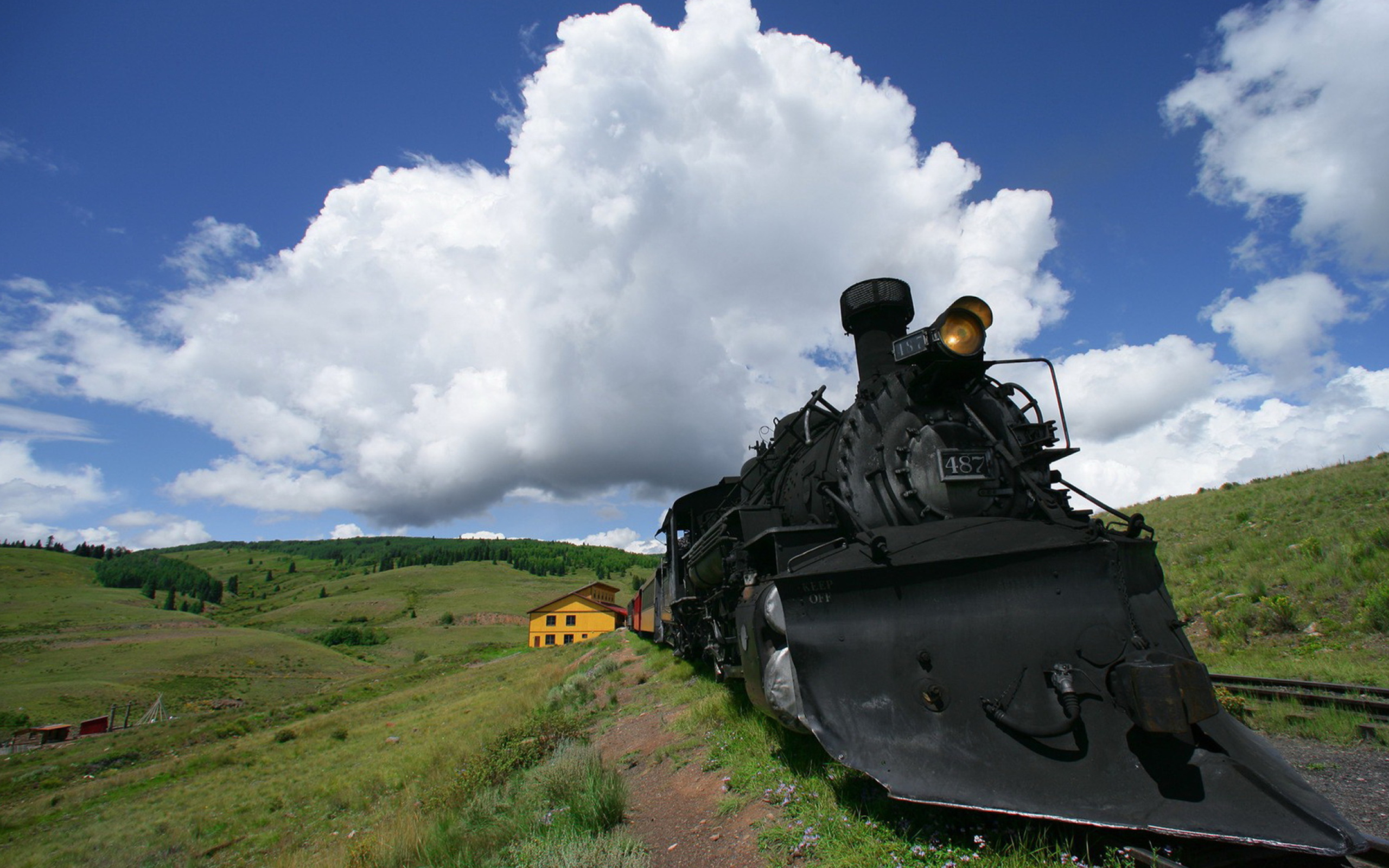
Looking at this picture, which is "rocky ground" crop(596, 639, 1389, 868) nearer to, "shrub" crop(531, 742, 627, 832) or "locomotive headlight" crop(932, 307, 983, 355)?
"shrub" crop(531, 742, 627, 832)

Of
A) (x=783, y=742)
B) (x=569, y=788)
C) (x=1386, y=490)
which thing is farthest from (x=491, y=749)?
(x=1386, y=490)

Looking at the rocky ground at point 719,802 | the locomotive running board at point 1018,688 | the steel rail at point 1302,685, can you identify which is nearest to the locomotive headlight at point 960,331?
the locomotive running board at point 1018,688

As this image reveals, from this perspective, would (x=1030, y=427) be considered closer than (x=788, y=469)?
Yes

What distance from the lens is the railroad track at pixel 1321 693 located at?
229 inches

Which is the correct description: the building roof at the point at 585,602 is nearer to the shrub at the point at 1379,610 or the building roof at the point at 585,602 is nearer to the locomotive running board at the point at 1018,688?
the shrub at the point at 1379,610

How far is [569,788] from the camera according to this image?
18.8 ft

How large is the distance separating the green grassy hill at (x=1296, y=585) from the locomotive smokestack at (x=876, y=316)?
692 centimetres

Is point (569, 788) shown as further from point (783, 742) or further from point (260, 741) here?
point (260, 741)

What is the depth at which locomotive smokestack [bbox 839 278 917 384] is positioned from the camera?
22.0 feet

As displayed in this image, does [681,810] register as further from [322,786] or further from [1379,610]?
[322,786]

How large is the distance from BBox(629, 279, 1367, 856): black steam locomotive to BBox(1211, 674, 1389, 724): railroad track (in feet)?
11.8

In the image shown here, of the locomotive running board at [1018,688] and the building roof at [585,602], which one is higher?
the locomotive running board at [1018,688]

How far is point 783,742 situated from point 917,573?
8.90 ft

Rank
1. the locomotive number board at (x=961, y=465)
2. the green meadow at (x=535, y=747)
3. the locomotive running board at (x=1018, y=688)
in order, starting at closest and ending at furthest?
the locomotive running board at (x=1018, y=688) < the green meadow at (x=535, y=747) < the locomotive number board at (x=961, y=465)
